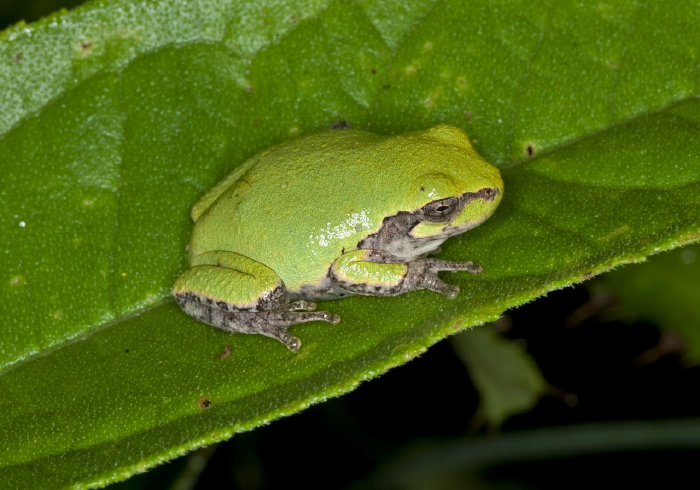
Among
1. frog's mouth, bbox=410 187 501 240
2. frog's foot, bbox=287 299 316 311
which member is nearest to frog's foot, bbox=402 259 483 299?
frog's mouth, bbox=410 187 501 240

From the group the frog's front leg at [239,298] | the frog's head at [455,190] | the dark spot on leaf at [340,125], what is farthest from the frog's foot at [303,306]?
the dark spot on leaf at [340,125]

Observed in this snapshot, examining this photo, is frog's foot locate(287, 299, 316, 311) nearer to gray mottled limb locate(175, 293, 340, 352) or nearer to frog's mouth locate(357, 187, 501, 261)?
gray mottled limb locate(175, 293, 340, 352)

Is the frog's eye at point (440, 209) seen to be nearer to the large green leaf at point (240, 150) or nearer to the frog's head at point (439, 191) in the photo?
the frog's head at point (439, 191)

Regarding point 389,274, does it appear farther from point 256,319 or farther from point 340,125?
point 340,125

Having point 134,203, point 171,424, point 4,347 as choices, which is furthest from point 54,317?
point 171,424

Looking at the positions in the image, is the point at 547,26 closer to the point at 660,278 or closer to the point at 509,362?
the point at 660,278

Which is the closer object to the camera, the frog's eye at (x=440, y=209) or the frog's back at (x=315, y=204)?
the frog's eye at (x=440, y=209)

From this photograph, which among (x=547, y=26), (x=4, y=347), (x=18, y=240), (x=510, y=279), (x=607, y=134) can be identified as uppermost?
(x=547, y=26)
